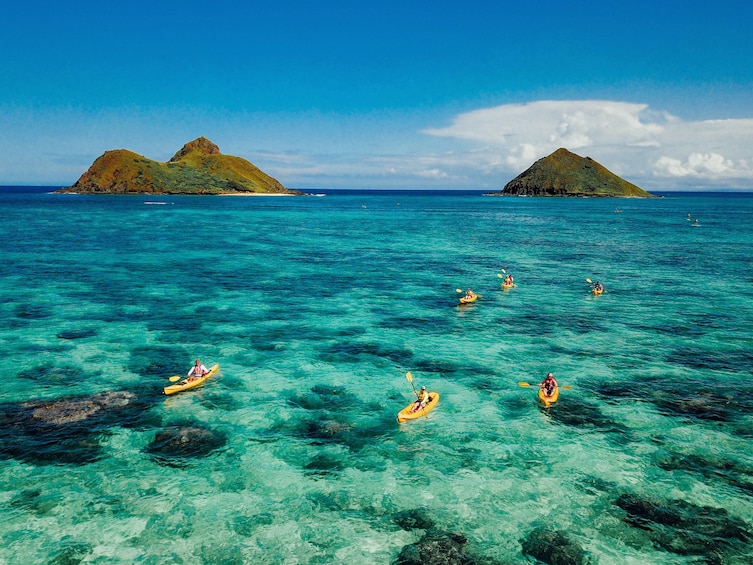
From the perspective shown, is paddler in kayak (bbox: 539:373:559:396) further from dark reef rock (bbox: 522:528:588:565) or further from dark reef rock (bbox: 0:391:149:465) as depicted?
dark reef rock (bbox: 0:391:149:465)

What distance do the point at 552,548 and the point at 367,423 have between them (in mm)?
12252

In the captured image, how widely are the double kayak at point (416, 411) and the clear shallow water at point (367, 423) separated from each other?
1.48ft

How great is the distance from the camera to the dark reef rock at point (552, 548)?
1878cm

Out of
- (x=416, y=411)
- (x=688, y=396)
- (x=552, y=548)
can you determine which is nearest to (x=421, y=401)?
(x=416, y=411)

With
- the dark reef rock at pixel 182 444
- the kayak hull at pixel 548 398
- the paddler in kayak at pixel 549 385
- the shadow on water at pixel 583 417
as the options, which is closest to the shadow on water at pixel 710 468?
the shadow on water at pixel 583 417

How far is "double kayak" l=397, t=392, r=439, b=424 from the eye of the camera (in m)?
28.7

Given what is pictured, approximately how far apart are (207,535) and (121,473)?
21.6 ft

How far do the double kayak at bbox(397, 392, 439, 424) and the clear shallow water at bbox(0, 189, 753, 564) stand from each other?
45 centimetres

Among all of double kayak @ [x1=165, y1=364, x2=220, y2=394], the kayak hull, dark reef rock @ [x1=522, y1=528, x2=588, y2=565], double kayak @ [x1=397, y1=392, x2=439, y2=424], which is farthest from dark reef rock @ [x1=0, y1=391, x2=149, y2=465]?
the kayak hull

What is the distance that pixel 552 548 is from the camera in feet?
63.6

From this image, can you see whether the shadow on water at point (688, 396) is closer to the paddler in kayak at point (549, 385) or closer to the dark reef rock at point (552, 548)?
the paddler in kayak at point (549, 385)

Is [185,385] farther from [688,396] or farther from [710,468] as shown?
[688,396]

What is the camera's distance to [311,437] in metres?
27.1

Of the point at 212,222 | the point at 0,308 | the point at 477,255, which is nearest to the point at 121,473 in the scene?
the point at 0,308
